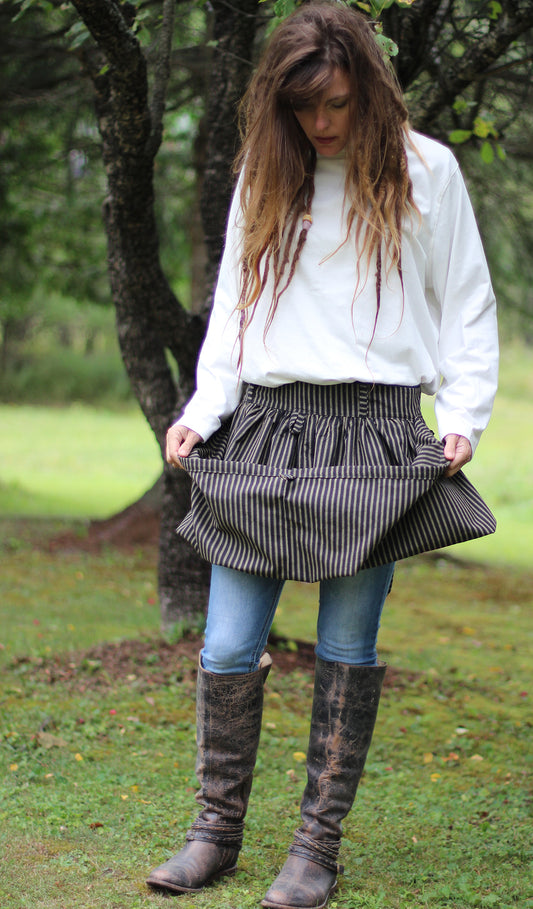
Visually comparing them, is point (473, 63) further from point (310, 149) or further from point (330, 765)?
point (330, 765)

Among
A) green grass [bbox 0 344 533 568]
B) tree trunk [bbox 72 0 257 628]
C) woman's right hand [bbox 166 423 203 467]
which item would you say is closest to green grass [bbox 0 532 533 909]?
tree trunk [bbox 72 0 257 628]

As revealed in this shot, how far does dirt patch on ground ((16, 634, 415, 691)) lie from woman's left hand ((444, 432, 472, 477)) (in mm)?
2168

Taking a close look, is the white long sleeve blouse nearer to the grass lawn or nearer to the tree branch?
the grass lawn

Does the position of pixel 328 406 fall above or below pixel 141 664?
above

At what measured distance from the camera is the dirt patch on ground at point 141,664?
3.83m

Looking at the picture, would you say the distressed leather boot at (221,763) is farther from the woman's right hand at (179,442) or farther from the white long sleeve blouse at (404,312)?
the white long sleeve blouse at (404,312)

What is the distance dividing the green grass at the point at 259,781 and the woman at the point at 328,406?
0.25m

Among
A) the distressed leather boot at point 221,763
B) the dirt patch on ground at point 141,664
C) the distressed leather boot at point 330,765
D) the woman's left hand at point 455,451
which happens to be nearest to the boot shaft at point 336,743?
the distressed leather boot at point 330,765

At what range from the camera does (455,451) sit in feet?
6.52

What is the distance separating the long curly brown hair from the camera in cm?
194

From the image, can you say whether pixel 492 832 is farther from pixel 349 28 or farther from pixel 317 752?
pixel 349 28

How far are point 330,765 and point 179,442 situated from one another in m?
0.84

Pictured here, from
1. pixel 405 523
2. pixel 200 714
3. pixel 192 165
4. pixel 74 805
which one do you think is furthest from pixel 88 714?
pixel 192 165

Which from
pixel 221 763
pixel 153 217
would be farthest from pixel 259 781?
pixel 153 217
